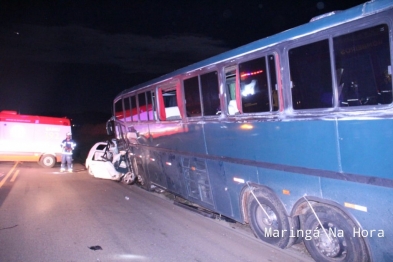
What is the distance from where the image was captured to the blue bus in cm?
388

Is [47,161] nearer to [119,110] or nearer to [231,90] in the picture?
[119,110]

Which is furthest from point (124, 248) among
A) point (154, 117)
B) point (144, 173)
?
point (144, 173)

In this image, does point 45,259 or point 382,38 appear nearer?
point 382,38

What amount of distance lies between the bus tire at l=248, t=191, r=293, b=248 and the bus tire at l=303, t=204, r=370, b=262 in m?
0.41

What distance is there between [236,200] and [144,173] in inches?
224

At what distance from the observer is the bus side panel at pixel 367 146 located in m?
3.69

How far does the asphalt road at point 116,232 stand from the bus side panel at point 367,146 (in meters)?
2.11

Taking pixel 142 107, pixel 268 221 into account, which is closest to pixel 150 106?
pixel 142 107

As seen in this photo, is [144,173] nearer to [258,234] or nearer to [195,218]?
[195,218]

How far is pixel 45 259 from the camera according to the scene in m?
5.29

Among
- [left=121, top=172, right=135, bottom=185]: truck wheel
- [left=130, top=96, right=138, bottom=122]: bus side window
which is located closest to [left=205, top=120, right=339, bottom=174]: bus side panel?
[left=130, top=96, right=138, bottom=122]: bus side window

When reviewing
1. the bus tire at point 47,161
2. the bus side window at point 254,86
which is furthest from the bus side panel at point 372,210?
the bus tire at point 47,161

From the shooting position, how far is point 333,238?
4723 millimetres

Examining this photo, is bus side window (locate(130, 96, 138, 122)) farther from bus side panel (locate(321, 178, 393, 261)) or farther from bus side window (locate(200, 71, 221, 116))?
bus side panel (locate(321, 178, 393, 261))
